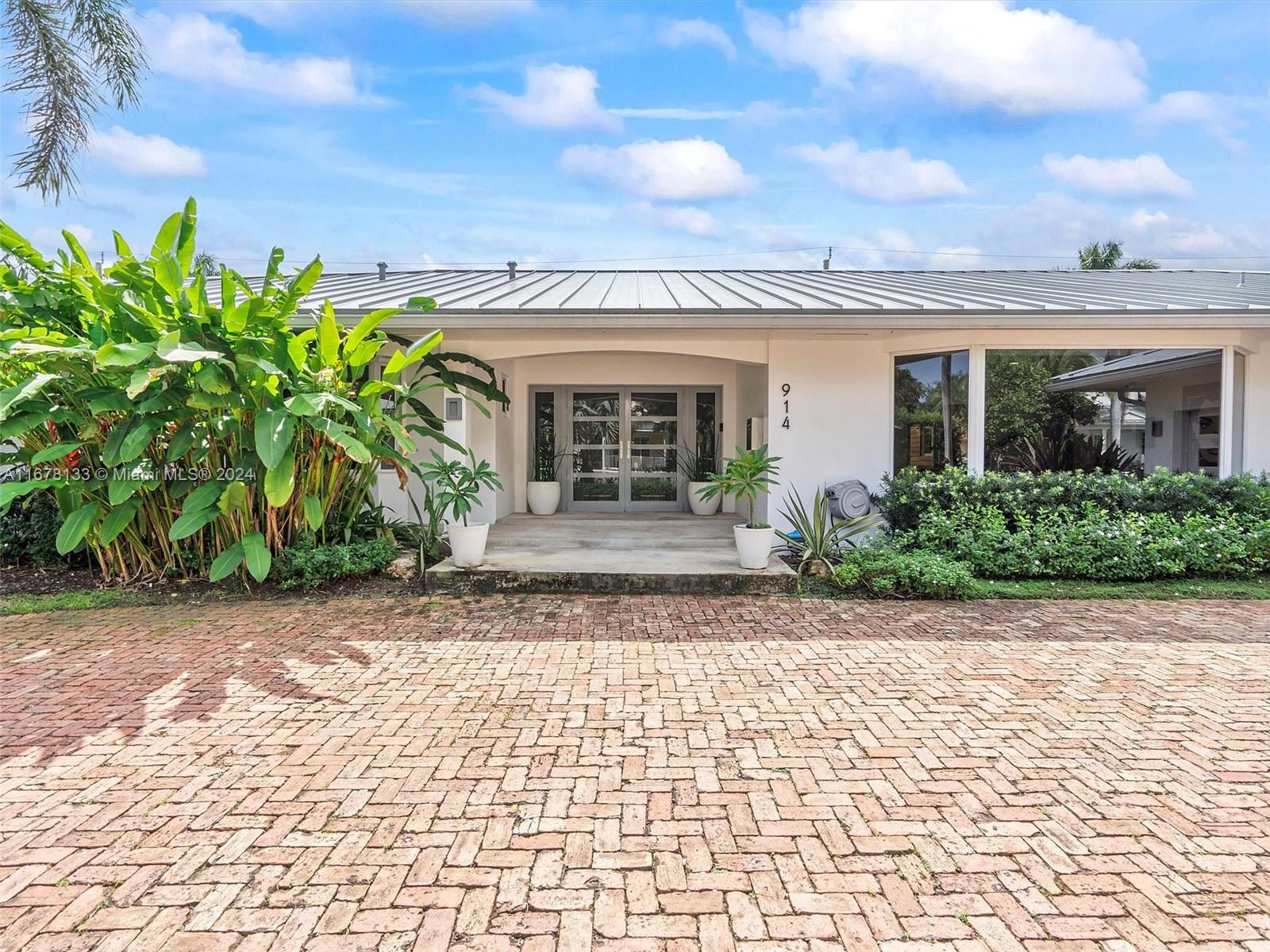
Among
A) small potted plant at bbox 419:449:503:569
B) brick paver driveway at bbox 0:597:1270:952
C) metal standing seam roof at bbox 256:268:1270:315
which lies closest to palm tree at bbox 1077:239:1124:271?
metal standing seam roof at bbox 256:268:1270:315

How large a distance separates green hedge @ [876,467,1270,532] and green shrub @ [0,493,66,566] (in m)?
9.48

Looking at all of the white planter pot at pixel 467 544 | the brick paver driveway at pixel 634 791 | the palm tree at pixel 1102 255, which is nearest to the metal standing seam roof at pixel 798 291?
the white planter pot at pixel 467 544

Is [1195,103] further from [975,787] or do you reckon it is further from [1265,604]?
[975,787]

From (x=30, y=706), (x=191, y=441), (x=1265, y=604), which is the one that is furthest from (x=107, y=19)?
(x=1265, y=604)

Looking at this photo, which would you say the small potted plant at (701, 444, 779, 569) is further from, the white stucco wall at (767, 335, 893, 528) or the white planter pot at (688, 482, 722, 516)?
the white planter pot at (688, 482, 722, 516)

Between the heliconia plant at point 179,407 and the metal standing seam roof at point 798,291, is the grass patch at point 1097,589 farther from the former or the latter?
the heliconia plant at point 179,407

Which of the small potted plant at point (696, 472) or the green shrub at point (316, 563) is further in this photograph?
the small potted plant at point (696, 472)

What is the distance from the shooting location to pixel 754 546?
723 cm

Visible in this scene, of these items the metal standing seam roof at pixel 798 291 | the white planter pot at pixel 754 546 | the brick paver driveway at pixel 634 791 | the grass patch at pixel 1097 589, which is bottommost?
the brick paver driveway at pixel 634 791

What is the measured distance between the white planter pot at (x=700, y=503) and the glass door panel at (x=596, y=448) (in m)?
1.27

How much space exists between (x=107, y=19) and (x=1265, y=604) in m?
14.1

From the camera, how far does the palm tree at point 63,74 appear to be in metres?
8.16

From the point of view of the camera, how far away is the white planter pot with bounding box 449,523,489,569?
7.23m

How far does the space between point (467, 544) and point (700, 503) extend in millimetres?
5236
